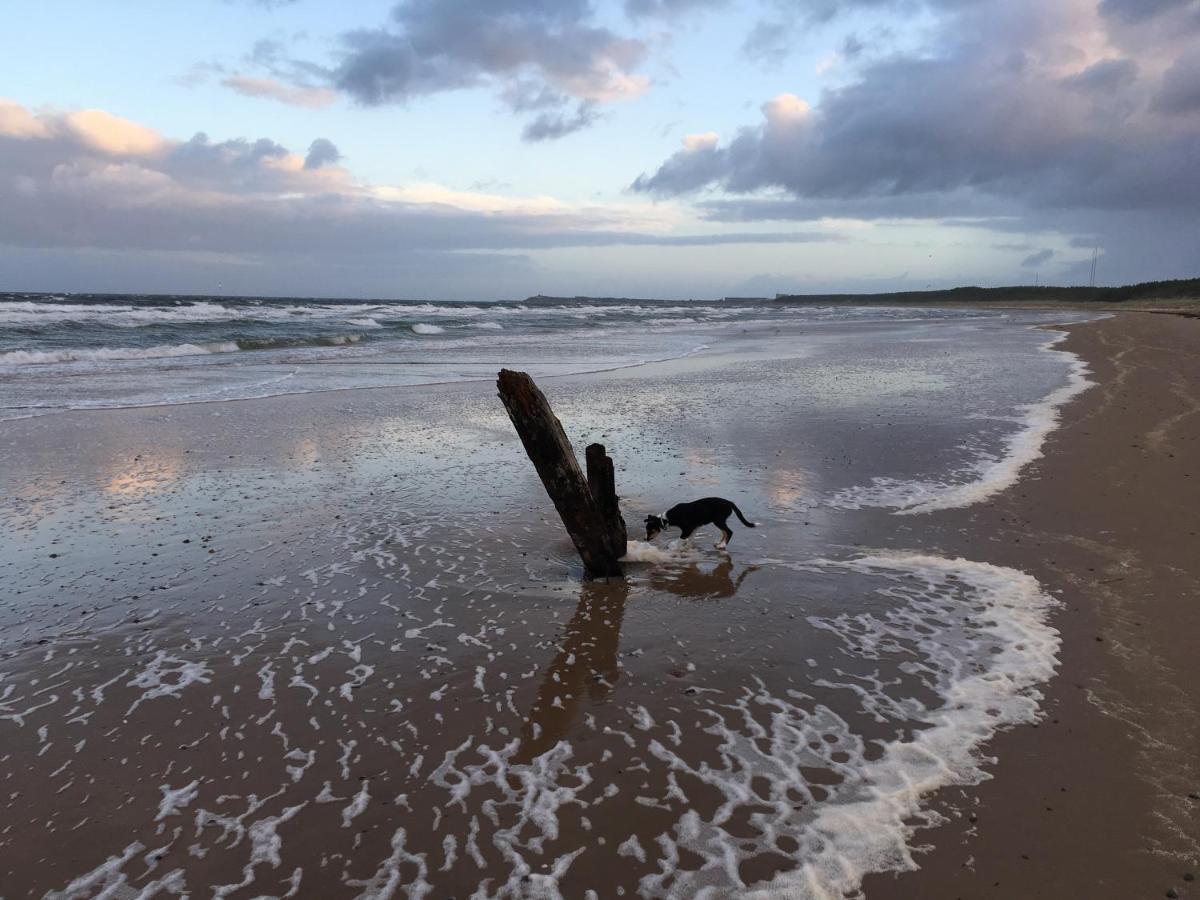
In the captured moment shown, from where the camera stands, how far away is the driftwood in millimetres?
6738

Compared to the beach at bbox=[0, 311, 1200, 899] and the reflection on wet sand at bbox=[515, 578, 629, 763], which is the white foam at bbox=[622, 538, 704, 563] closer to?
the beach at bbox=[0, 311, 1200, 899]

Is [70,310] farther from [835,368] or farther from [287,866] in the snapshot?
[287,866]

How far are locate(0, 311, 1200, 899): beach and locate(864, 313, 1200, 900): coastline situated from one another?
2 cm

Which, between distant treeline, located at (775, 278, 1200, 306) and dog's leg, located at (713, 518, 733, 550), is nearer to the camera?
dog's leg, located at (713, 518, 733, 550)

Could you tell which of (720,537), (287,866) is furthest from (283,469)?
(287,866)

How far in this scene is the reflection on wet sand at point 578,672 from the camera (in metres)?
4.44

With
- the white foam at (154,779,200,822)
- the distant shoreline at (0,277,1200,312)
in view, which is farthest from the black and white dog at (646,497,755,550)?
the distant shoreline at (0,277,1200,312)

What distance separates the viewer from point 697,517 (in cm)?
746

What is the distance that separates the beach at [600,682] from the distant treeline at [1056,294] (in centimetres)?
8866

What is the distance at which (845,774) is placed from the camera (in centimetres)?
400

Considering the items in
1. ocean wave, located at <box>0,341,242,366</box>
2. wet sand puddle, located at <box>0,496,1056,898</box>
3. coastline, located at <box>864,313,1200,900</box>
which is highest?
ocean wave, located at <box>0,341,242,366</box>

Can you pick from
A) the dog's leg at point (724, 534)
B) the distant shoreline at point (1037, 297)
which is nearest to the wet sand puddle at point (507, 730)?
the dog's leg at point (724, 534)

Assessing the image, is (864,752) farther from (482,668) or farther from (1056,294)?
(1056,294)

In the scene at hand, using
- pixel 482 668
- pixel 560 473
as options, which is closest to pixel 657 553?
pixel 560 473
